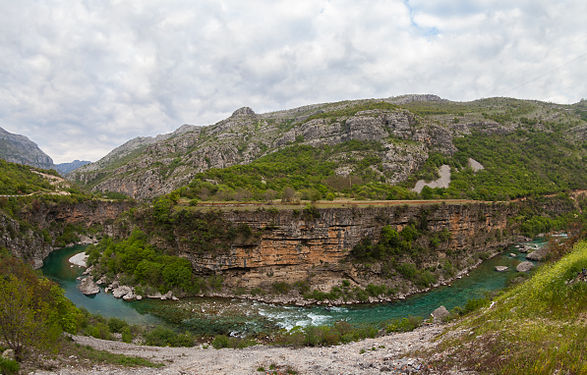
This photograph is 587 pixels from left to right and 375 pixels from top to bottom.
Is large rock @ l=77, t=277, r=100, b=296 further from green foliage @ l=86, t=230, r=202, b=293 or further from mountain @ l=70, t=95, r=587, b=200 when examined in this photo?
mountain @ l=70, t=95, r=587, b=200

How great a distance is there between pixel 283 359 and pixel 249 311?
14.1 meters

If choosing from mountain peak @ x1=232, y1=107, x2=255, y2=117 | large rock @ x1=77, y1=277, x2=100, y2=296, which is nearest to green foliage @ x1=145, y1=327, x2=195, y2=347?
large rock @ x1=77, y1=277, x2=100, y2=296

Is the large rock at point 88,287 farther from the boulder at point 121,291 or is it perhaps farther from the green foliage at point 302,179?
the green foliage at point 302,179

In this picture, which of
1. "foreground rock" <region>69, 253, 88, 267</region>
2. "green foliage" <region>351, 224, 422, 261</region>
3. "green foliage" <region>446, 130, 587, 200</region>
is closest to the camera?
"green foliage" <region>351, 224, 422, 261</region>

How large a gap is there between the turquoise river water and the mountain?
19.7 meters

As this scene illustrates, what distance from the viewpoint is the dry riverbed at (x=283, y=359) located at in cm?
1099

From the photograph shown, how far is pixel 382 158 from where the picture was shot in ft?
243

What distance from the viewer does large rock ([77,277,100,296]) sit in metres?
33.6

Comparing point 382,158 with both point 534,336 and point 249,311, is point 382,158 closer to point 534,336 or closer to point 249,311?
point 249,311

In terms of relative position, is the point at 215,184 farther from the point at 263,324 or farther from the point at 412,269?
the point at 412,269

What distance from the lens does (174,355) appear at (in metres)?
17.0

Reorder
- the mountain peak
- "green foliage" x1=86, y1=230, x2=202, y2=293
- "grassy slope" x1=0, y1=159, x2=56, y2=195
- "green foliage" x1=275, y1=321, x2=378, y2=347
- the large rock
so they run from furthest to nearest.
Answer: the mountain peak
"grassy slope" x1=0, y1=159, x2=56, y2=195
the large rock
"green foliage" x1=86, y1=230, x2=202, y2=293
"green foliage" x1=275, y1=321, x2=378, y2=347

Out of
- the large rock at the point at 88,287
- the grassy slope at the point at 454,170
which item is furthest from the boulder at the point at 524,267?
the large rock at the point at 88,287

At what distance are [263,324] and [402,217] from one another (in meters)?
25.0
